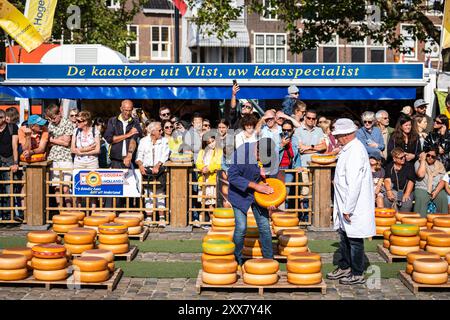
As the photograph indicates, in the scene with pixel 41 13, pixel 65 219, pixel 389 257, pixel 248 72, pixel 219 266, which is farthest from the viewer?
pixel 41 13

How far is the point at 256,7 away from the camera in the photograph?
96.0 ft

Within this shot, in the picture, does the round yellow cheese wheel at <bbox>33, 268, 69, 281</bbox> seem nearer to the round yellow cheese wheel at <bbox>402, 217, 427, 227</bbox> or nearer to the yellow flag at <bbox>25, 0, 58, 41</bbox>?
the round yellow cheese wheel at <bbox>402, 217, 427, 227</bbox>

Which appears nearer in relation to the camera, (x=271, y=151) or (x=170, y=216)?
(x=271, y=151)

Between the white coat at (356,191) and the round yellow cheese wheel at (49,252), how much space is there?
3.58 meters

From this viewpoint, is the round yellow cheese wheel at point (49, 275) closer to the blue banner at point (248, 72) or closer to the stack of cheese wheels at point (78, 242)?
the stack of cheese wheels at point (78, 242)

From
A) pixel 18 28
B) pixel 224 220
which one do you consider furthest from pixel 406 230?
pixel 18 28

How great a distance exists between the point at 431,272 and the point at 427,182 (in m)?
4.37

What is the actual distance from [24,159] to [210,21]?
1564 centimetres

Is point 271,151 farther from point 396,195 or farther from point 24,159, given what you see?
point 24,159

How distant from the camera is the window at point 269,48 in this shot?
167 feet

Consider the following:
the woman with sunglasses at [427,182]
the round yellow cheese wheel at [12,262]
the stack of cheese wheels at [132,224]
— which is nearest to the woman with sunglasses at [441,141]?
the woman with sunglasses at [427,182]

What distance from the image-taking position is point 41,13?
2406 cm

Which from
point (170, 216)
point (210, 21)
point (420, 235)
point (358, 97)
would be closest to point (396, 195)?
point (420, 235)

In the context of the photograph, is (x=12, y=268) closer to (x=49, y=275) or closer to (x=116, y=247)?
(x=49, y=275)
